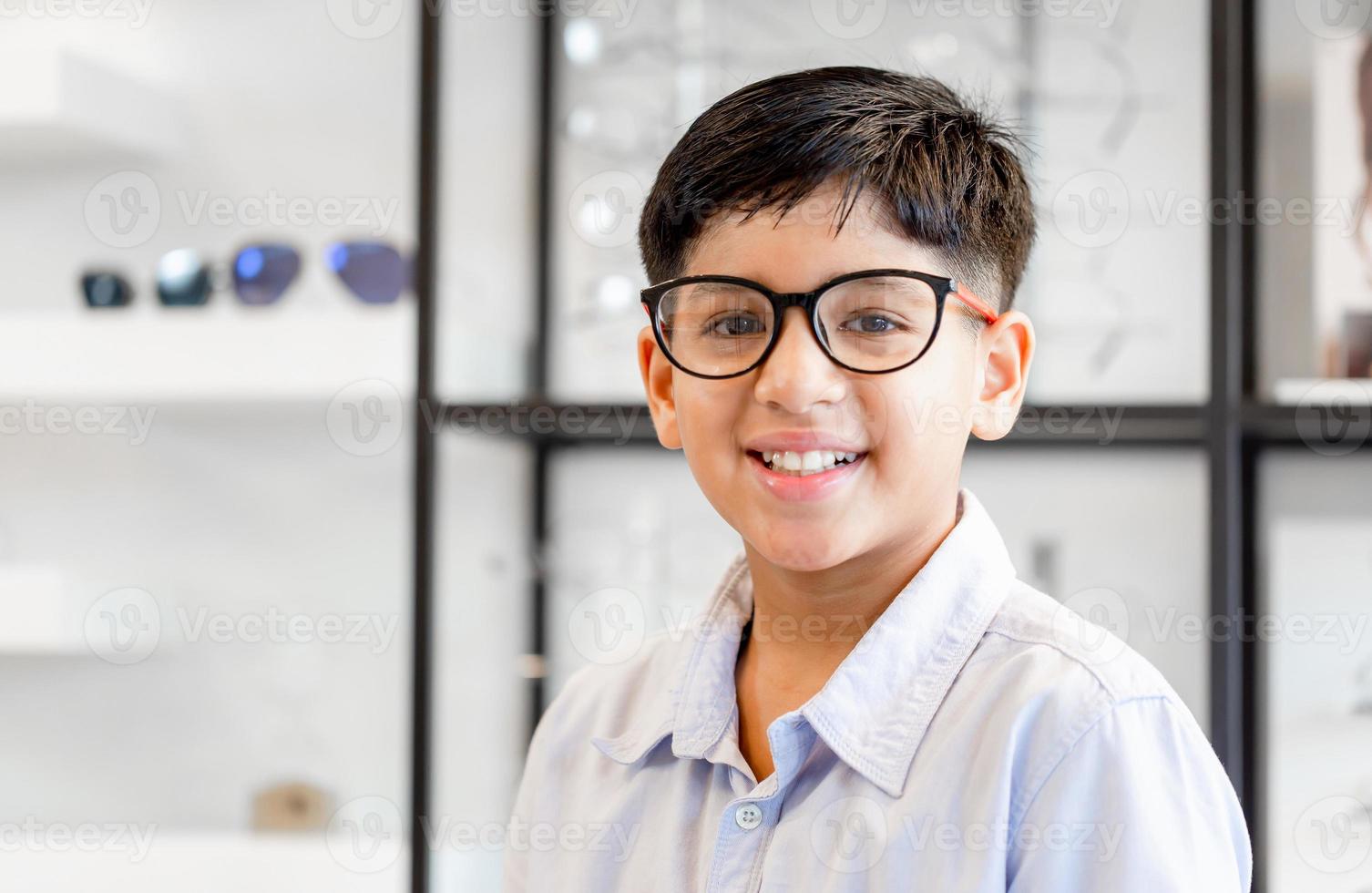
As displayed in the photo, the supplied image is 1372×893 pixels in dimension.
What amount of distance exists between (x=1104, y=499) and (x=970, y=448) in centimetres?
17

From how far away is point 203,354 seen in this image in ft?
4.63

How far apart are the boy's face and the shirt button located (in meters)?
0.13

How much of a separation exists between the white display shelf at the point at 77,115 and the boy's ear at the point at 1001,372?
1151 millimetres

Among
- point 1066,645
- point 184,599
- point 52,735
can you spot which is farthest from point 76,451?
point 1066,645

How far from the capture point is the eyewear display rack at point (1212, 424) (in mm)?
1190

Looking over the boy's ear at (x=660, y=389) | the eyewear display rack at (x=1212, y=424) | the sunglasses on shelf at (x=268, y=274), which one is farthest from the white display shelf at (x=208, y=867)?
the boy's ear at (x=660, y=389)

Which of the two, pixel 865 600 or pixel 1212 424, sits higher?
pixel 1212 424

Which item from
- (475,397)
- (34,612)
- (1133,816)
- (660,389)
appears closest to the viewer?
(1133,816)

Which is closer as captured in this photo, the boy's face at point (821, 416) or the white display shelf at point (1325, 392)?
the boy's face at point (821, 416)

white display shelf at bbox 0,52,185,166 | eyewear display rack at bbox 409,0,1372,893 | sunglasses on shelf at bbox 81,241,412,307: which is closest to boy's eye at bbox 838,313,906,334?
eyewear display rack at bbox 409,0,1372,893

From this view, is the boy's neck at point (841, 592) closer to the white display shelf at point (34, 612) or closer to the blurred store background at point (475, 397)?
the blurred store background at point (475, 397)

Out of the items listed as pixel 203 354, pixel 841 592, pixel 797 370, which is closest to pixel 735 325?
pixel 797 370

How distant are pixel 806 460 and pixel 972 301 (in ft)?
0.43

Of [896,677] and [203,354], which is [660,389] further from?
[203,354]
